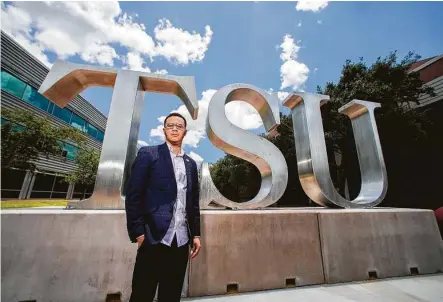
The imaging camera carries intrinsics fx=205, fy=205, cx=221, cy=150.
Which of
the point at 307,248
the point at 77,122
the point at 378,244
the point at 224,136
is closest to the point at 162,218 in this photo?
the point at 224,136

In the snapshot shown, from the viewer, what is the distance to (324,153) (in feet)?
14.7

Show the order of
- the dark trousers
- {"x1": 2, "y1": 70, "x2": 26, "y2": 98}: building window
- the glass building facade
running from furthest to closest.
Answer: the glass building facade → {"x1": 2, "y1": 70, "x2": 26, "y2": 98}: building window → the dark trousers

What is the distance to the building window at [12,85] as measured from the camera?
16.2 meters

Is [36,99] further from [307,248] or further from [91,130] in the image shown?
[307,248]

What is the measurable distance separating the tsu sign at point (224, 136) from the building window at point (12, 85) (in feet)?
62.7

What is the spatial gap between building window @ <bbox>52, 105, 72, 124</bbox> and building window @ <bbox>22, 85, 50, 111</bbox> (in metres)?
1.09

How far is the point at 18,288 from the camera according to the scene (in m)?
2.27

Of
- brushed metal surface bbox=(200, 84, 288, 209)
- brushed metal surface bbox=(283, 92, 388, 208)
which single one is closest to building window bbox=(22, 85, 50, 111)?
brushed metal surface bbox=(200, 84, 288, 209)

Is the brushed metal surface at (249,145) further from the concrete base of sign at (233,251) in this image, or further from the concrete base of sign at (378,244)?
the concrete base of sign at (378,244)

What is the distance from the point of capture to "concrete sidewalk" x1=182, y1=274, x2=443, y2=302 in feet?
8.52

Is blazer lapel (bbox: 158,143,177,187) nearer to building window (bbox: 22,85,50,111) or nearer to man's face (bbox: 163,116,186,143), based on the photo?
man's face (bbox: 163,116,186,143)

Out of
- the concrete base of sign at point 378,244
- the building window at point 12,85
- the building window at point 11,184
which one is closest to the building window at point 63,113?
the building window at point 12,85

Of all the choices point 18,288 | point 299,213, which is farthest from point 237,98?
point 18,288

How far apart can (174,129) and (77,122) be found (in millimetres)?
28399
